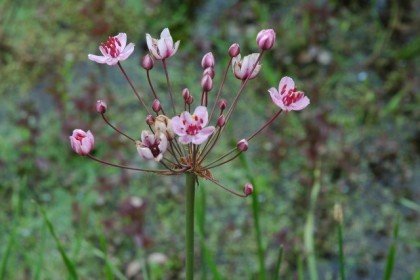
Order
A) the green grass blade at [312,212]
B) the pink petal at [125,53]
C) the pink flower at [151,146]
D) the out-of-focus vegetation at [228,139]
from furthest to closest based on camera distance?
the out-of-focus vegetation at [228,139]
the green grass blade at [312,212]
the pink petal at [125,53]
the pink flower at [151,146]

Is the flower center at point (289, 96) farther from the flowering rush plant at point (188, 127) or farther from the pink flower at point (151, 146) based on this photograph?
the pink flower at point (151, 146)

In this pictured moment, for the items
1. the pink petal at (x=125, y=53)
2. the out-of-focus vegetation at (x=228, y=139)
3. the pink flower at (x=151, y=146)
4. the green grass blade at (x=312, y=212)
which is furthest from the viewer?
the out-of-focus vegetation at (x=228, y=139)

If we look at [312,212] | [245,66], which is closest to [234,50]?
[245,66]

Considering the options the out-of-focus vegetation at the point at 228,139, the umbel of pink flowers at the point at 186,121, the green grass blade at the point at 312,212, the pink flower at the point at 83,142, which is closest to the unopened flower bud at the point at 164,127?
the umbel of pink flowers at the point at 186,121

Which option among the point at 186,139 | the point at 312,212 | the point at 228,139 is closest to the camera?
the point at 186,139

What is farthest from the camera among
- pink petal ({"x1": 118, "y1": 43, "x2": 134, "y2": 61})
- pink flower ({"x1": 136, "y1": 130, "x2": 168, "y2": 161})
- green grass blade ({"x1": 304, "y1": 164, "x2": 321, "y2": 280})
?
green grass blade ({"x1": 304, "y1": 164, "x2": 321, "y2": 280})

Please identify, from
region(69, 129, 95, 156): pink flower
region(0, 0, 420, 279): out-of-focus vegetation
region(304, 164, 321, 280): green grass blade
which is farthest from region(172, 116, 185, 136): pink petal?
region(0, 0, 420, 279): out-of-focus vegetation

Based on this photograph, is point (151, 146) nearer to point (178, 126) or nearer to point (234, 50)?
point (178, 126)

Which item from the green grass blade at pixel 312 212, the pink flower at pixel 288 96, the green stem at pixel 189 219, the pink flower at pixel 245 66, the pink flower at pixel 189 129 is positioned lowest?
the green stem at pixel 189 219

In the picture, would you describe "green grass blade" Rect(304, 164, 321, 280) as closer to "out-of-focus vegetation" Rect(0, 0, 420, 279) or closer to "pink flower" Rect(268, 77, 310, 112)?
"out-of-focus vegetation" Rect(0, 0, 420, 279)
